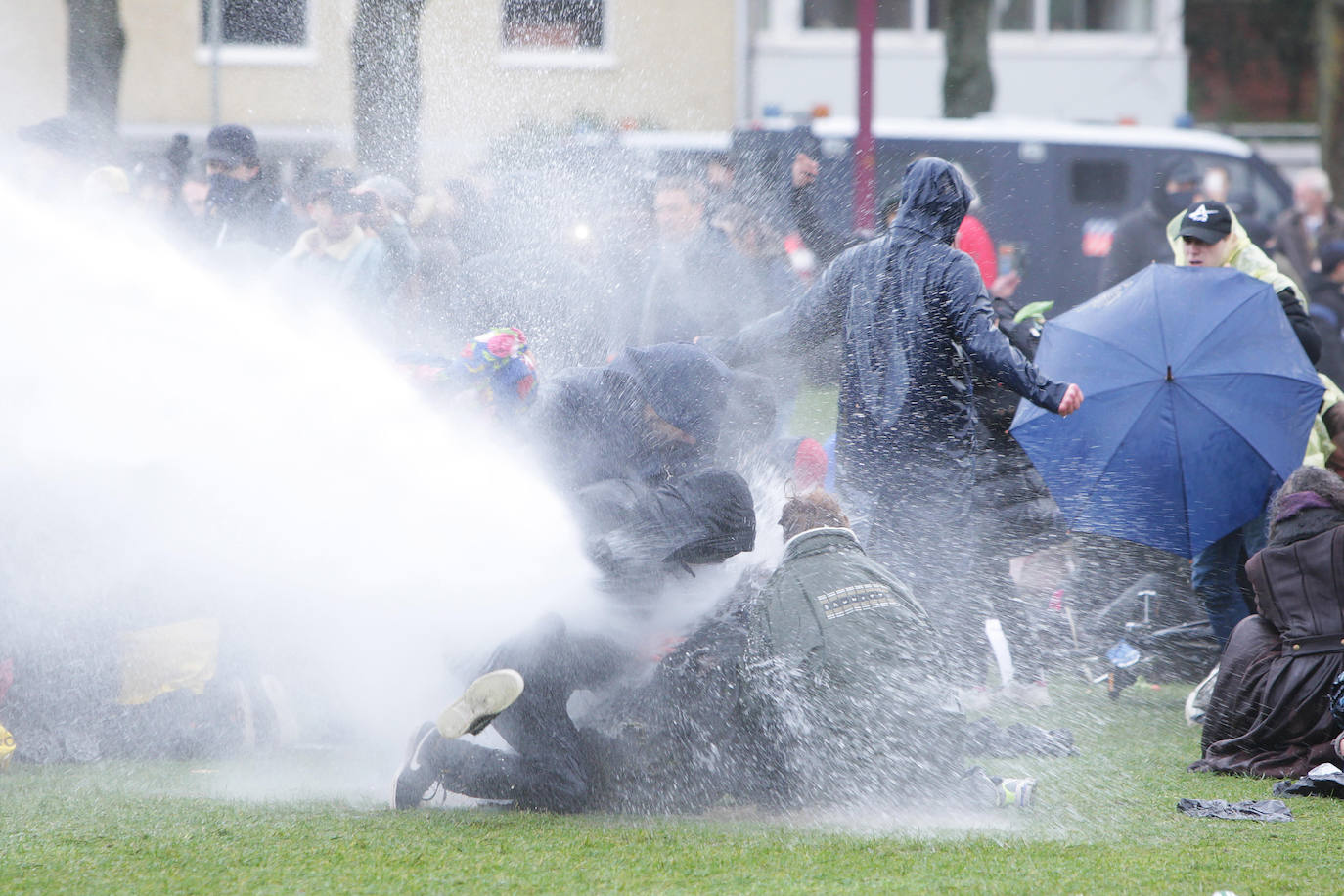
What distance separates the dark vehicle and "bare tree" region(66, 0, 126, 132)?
6.30 meters

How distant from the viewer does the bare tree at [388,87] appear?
999cm

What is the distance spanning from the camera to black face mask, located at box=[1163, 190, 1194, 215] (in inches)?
375

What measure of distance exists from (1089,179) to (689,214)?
7.40 m

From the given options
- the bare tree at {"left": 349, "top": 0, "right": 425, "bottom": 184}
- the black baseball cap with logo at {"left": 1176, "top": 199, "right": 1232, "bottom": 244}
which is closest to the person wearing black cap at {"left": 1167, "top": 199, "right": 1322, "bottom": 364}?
the black baseball cap with logo at {"left": 1176, "top": 199, "right": 1232, "bottom": 244}

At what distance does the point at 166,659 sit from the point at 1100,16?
2134cm

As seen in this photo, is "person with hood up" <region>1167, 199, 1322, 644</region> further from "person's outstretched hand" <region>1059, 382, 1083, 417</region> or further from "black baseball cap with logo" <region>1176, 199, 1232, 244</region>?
"person's outstretched hand" <region>1059, 382, 1083, 417</region>

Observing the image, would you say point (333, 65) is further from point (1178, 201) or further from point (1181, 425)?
point (1181, 425)

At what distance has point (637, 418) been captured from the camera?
4.98m

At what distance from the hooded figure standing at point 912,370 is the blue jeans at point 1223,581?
3.50 feet

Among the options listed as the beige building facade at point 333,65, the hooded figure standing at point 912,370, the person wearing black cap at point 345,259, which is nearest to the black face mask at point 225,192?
the person wearing black cap at point 345,259

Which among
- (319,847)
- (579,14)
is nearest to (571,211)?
(319,847)

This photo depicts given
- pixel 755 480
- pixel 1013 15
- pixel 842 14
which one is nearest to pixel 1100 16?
pixel 1013 15

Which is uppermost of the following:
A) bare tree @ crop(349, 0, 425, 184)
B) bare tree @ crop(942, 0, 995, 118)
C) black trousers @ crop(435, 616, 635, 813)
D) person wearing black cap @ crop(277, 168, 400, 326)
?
bare tree @ crop(942, 0, 995, 118)

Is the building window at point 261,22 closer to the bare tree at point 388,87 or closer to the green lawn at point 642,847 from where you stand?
the bare tree at point 388,87
